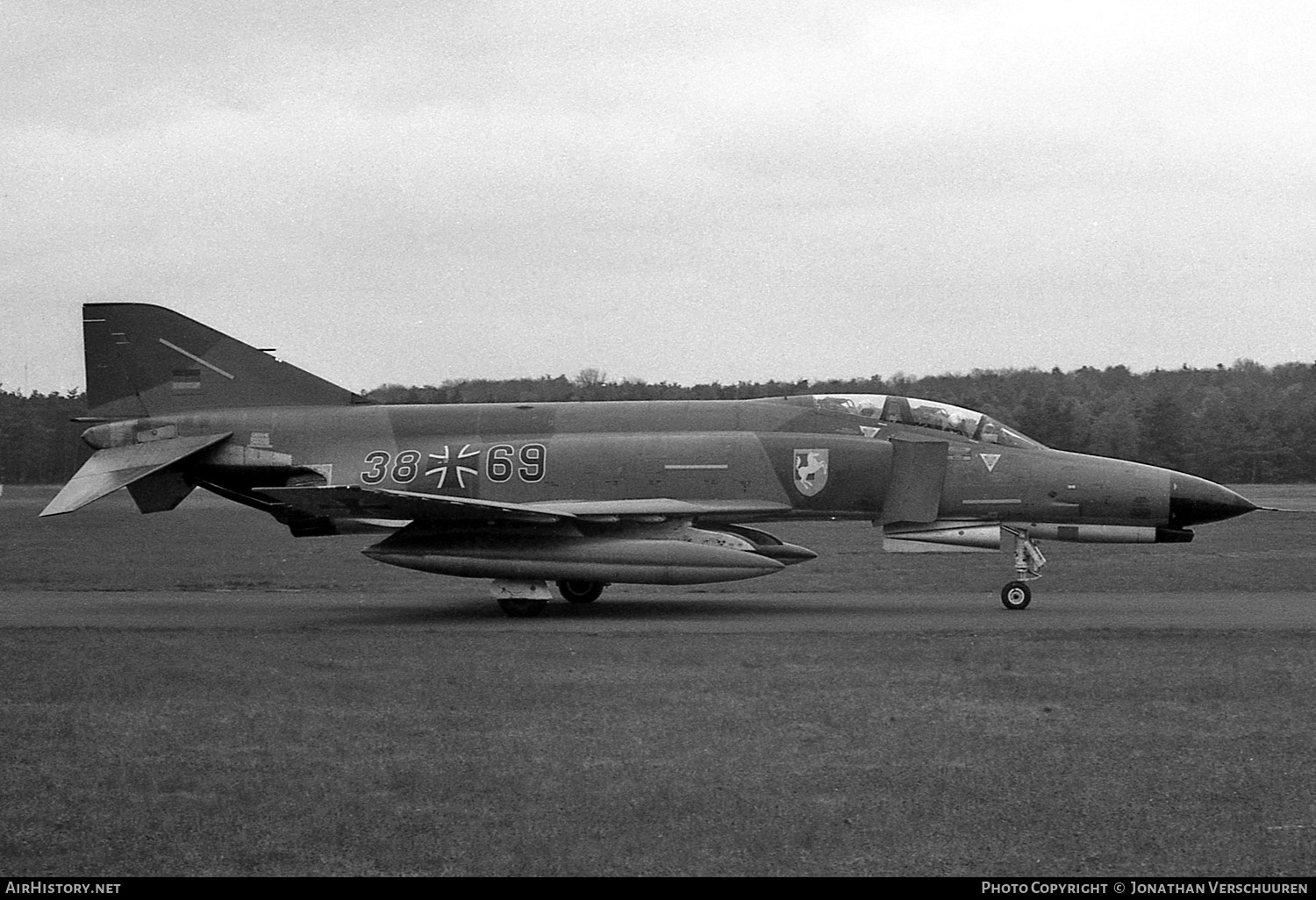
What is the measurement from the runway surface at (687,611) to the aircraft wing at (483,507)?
1.23m

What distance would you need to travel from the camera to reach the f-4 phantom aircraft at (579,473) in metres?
16.6

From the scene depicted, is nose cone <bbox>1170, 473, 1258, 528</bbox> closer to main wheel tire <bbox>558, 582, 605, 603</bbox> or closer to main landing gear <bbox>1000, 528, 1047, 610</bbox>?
main landing gear <bbox>1000, 528, 1047, 610</bbox>

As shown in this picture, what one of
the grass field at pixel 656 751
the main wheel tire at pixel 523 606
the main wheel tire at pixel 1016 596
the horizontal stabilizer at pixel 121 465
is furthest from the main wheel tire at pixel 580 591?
the main wheel tire at pixel 1016 596

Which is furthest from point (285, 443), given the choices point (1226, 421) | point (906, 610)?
point (1226, 421)

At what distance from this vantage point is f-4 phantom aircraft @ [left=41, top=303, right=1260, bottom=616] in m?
16.6

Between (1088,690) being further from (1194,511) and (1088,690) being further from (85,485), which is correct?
(85,485)

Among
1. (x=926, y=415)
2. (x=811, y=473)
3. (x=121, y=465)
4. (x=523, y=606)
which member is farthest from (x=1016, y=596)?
(x=121, y=465)

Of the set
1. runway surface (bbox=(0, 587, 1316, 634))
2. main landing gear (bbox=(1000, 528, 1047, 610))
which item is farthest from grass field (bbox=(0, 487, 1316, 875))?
main landing gear (bbox=(1000, 528, 1047, 610))

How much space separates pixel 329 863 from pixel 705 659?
6225 mm

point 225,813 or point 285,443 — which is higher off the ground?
point 285,443

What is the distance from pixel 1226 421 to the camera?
46500mm

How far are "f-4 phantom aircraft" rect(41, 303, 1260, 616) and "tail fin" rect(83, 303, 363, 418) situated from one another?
0.03m

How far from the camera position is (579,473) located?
1773cm

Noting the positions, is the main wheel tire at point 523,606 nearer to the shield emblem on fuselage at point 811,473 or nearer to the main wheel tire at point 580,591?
the main wheel tire at point 580,591
